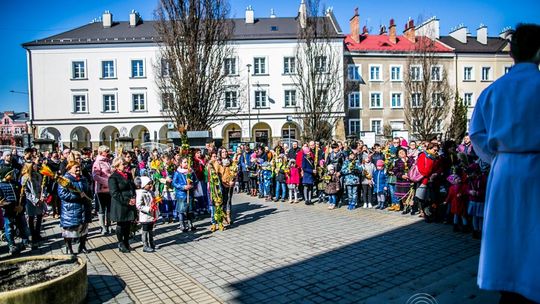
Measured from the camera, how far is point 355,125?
45062 millimetres

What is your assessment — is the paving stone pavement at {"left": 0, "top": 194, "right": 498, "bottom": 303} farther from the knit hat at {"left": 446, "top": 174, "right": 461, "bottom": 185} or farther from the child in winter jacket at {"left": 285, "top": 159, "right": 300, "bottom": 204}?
the child in winter jacket at {"left": 285, "top": 159, "right": 300, "bottom": 204}

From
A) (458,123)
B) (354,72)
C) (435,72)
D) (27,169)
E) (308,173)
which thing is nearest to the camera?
(27,169)

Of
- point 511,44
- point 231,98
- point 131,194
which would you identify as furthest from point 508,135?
point 231,98

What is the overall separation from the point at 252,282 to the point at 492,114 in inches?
171

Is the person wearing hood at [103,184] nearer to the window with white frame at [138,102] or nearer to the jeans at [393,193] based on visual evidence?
the jeans at [393,193]

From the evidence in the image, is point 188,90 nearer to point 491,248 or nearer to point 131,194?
point 131,194

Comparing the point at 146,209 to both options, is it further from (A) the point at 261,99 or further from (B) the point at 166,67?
(A) the point at 261,99

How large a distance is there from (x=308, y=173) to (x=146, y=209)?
6.79 meters

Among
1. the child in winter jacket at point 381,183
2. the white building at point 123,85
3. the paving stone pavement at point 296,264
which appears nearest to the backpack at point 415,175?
the paving stone pavement at point 296,264

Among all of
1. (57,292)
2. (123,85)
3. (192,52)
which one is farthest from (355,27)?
(57,292)

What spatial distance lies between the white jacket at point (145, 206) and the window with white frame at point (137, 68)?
37.2 metres

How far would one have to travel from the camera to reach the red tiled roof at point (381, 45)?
45.4m

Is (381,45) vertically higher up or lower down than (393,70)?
higher up

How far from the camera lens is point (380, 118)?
45.6 m
